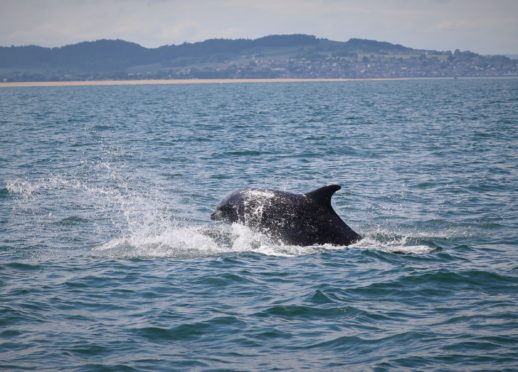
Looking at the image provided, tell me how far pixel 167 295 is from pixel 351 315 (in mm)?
3279

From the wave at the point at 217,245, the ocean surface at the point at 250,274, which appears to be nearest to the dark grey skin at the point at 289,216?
the wave at the point at 217,245

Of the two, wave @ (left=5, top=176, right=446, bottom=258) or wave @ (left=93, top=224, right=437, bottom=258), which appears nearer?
wave @ (left=93, top=224, right=437, bottom=258)

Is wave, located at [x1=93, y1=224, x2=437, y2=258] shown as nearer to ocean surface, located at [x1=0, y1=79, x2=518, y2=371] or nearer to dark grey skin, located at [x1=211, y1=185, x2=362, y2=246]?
ocean surface, located at [x1=0, y1=79, x2=518, y2=371]

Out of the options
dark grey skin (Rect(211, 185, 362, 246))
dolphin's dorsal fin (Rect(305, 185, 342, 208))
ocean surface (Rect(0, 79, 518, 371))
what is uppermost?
dolphin's dorsal fin (Rect(305, 185, 342, 208))

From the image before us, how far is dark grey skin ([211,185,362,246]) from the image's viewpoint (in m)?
15.8

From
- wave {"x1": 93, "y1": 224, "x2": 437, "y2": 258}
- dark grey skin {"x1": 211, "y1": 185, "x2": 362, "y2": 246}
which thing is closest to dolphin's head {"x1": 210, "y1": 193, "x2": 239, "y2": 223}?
dark grey skin {"x1": 211, "y1": 185, "x2": 362, "y2": 246}

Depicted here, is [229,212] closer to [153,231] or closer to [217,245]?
[217,245]

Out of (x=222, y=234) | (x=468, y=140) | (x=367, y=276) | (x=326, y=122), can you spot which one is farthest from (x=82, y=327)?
(x=326, y=122)

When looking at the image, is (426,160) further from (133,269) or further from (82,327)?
(82,327)

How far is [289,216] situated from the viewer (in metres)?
15.8

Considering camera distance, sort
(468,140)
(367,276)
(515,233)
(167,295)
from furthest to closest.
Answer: (468,140) < (515,233) < (367,276) < (167,295)

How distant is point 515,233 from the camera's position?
703 inches

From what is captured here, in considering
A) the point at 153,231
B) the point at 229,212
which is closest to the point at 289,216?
the point at 229,212

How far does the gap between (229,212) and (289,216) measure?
1.34 metres
